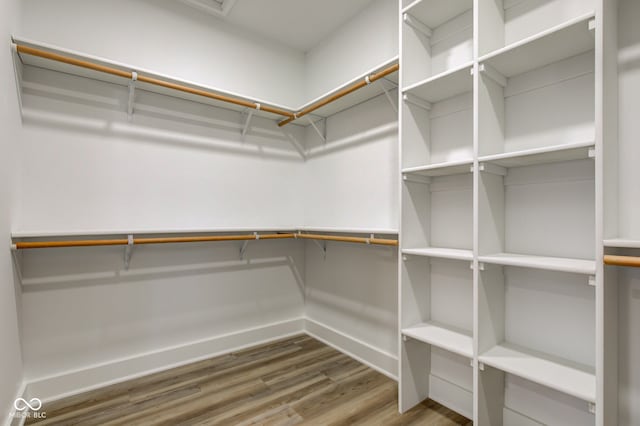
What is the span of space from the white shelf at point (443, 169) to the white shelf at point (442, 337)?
3.01ft

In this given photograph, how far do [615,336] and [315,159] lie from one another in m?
2.43

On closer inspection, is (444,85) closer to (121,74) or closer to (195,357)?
(121,74)

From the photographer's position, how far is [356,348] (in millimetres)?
2535

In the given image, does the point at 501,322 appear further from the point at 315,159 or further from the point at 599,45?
the point at 315,159

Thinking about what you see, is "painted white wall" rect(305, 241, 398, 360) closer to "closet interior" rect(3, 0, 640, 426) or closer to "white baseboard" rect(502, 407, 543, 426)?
"closet interior" rect(3, 0, 640, 426)

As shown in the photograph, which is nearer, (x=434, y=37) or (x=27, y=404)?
(x=27, y=404)

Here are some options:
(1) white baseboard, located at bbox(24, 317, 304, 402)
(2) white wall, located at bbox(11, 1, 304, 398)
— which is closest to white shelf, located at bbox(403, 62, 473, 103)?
(2) white wall, located at bbox(11, 1, 304, 398)

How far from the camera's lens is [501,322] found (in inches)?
63.8

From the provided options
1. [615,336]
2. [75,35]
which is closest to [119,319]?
[75,35]

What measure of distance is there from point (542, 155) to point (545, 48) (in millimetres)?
481

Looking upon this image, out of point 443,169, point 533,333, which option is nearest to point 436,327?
point 533,333

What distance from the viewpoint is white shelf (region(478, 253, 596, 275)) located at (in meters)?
1.16

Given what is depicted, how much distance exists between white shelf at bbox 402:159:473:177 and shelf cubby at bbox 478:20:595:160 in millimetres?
106

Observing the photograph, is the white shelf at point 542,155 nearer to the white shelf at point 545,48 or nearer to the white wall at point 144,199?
the white shelf at point 545,48
